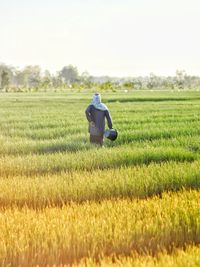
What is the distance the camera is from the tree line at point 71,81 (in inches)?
2488

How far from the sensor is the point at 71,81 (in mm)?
86750

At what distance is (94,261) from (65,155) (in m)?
4.49

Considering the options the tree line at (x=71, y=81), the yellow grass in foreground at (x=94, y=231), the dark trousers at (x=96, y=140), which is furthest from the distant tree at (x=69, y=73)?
the yellow grass in foreground at (x=94, y=231)

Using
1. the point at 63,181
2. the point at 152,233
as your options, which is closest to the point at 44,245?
the point at 152,233

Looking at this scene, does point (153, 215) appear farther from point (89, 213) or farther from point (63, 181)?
point (63, 181)

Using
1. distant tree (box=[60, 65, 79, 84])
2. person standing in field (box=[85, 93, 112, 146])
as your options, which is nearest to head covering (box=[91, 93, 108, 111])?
person standing in field (box=[85, 93, 112, 146])

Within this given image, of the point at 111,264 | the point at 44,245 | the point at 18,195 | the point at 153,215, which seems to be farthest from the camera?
the point at 18,195

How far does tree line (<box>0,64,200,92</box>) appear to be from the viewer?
6319 centimetres

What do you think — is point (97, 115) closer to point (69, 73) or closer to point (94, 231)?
point (94, 231)

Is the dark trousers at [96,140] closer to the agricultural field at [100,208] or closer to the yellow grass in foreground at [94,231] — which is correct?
the agricultural field at [100,208]

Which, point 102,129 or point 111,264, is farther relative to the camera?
point 102,129

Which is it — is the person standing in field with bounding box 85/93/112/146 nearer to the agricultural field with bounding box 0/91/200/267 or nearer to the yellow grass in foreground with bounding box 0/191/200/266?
the agricultural field with bounding box 0/91/200/267

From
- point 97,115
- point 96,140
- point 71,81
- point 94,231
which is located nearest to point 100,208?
point 94,231

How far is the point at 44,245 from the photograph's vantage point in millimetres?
3361
